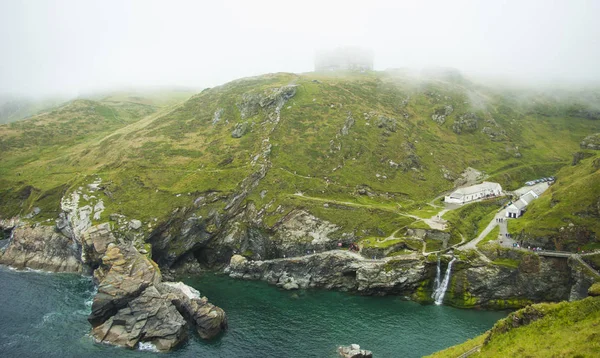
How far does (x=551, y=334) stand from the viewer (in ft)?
113

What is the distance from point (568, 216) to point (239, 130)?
11694 centimetres

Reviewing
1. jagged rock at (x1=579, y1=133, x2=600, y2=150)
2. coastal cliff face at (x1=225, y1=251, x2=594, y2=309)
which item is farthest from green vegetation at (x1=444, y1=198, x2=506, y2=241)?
jagged rock at (x1=579, y1=133, x2=600, y2=150)

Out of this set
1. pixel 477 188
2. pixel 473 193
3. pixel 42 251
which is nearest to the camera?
pixel 42 251

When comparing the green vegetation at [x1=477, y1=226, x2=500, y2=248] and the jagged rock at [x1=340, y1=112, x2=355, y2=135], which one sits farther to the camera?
the jagged rock at [x1=340, y1=112, x2=355, y2=135]

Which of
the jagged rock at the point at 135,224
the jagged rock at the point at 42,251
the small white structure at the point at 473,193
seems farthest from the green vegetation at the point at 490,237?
the jagged rock at the point at 42,251

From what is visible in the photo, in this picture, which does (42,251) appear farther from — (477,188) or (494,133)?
(494,133)

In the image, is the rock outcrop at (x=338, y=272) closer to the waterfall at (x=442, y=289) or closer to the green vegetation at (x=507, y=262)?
the waterfall at (x=442, y=289)

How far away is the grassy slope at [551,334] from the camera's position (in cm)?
3039

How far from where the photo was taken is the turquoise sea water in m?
66.1

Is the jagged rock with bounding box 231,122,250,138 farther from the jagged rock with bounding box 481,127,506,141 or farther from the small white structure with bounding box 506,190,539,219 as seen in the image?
the jagged rock with bounding box 481,127,506,141

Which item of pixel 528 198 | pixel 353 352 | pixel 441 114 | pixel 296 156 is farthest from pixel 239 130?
pixel 353 352

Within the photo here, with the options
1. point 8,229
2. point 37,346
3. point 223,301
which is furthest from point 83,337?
point 8,229

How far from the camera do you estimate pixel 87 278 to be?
98.6 m

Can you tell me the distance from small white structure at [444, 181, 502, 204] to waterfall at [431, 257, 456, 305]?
43.0 m
